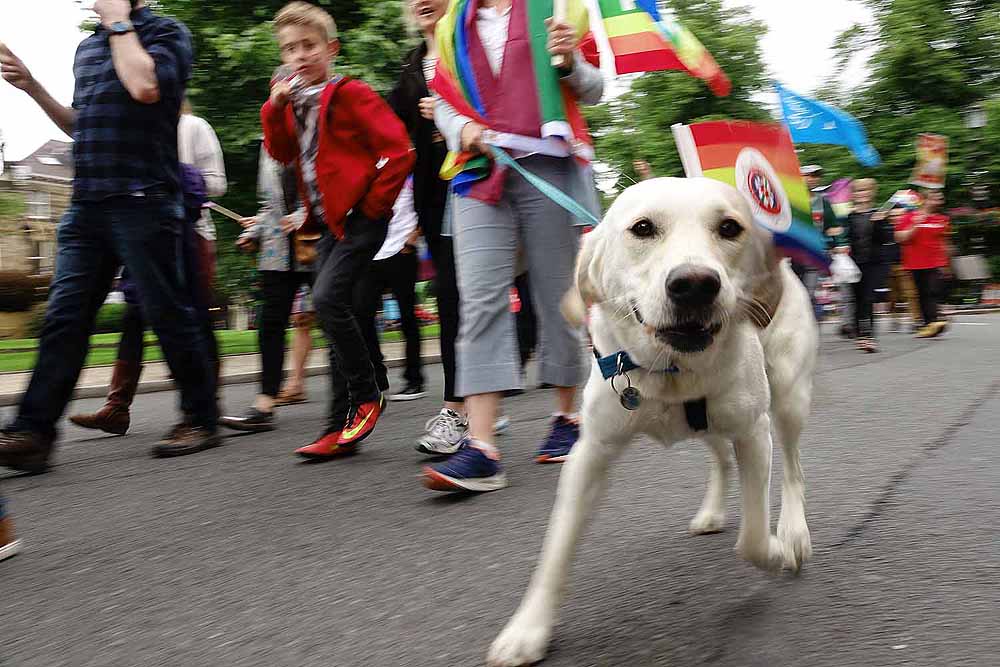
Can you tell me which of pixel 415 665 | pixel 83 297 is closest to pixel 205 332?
pixel 83 297

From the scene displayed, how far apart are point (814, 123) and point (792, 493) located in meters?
1.32

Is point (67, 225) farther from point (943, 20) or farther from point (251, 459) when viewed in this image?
point (943, 20)

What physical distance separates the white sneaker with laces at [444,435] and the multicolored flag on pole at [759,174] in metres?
2.44

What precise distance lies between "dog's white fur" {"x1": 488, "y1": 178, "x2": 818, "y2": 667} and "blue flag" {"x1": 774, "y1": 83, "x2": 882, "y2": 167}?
96 cm

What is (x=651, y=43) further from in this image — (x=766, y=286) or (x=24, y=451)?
(x=24, y=451)

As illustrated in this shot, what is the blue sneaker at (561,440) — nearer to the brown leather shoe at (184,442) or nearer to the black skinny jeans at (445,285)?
the black skinny jeans at (445,285)

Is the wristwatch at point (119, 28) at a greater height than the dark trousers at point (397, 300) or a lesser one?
greater

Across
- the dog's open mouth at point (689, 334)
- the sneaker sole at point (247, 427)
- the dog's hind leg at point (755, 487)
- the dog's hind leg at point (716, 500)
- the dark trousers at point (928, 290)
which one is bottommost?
the dark trousers at point (928, 290)

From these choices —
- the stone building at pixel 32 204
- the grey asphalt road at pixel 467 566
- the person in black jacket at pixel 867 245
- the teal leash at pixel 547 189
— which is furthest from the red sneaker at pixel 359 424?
the person in black jacket at pixel 867 245

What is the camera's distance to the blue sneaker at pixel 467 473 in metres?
3.71

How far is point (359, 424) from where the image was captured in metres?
4.88

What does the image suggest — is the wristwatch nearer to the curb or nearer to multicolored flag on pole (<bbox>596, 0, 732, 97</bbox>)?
multicolored flag on pole (<bbox>596, 0, 732, 97</bbox>)

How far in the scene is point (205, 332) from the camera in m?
6.05

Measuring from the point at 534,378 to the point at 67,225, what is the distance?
15.5ft
